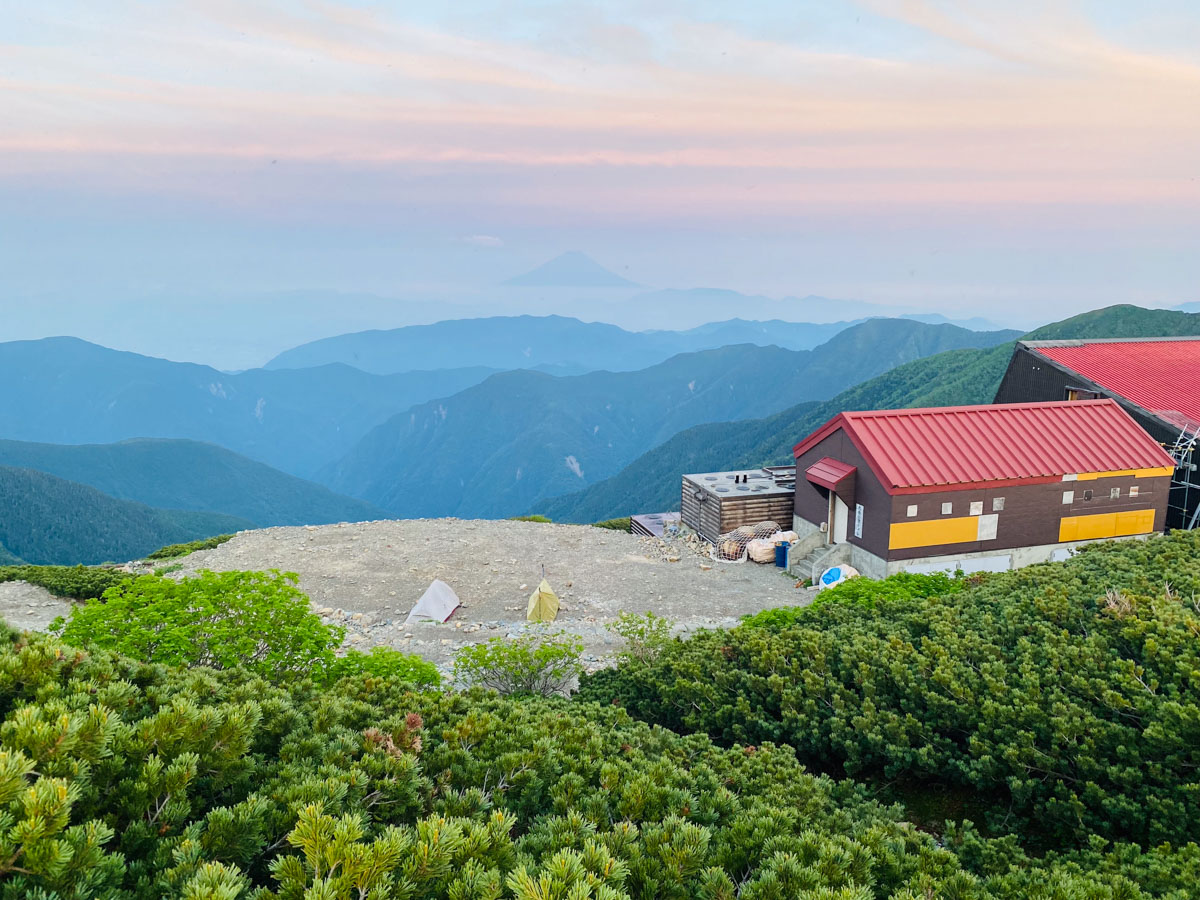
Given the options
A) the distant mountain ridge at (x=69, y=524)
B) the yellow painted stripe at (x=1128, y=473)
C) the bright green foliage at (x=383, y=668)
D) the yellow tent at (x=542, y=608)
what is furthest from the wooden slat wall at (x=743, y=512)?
the distant mountain ridge at (x=69, y=524)

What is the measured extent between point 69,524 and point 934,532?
463 ft

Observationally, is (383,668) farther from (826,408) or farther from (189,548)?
(826,408)

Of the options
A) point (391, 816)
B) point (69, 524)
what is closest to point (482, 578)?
point (391, 816)

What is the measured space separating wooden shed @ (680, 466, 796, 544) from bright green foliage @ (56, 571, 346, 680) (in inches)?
722

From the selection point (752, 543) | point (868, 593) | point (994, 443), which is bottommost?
point (752, 543)

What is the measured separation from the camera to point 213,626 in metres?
11.5

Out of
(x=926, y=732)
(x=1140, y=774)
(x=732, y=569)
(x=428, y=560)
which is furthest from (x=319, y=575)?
(x=1140, y=774)

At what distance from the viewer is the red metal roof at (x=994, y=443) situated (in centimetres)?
2316

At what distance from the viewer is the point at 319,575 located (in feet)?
82.3

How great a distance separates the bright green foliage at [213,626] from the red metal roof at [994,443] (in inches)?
656

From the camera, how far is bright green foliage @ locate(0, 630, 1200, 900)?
4086 millimetres

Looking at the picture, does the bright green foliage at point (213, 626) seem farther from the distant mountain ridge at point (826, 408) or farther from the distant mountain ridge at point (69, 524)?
the distant mountain ridge at point (69, 524)

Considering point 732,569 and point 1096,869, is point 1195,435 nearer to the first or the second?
point 732,569

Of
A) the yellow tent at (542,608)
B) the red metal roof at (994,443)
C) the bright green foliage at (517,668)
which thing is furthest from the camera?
the red metal roof at (994,443)
